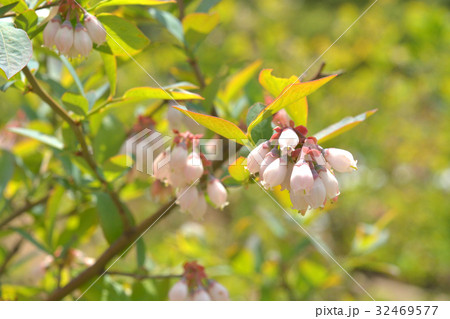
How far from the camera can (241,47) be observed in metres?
1.92

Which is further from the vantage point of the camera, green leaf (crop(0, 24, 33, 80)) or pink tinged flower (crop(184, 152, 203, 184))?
pink tinged flower (crop(184, 152, 203, 184))

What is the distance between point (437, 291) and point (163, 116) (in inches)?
70.6

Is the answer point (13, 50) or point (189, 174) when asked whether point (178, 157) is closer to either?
point (189, 174)

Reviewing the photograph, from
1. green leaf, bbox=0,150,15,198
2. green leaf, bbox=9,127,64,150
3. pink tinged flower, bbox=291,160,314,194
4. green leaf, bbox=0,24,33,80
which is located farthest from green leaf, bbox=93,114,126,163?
pink tinged flower, bbox=291,160,314,194

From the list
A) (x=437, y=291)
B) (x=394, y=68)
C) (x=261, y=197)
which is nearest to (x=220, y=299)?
(x=261, y=197)

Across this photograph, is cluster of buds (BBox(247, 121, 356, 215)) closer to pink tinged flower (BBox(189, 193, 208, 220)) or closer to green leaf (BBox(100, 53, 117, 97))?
pink tinged flower (BBox(189, 193, 208, 220))

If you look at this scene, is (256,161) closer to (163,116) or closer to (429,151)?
(163,116)

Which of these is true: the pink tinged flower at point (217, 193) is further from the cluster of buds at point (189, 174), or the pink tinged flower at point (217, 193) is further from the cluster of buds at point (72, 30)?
the cluster of buds at point (72, 30)

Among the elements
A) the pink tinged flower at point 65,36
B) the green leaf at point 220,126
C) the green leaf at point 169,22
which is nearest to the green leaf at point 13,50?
the pink tinged flower at point 65,36

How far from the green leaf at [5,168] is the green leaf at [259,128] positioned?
466mm

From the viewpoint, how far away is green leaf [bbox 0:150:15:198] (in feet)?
2.50

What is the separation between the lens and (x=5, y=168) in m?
0.78

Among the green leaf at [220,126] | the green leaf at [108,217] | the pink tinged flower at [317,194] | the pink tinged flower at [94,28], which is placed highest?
the pink tinged flower at [94,28]

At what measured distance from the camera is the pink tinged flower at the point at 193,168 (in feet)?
1.76
